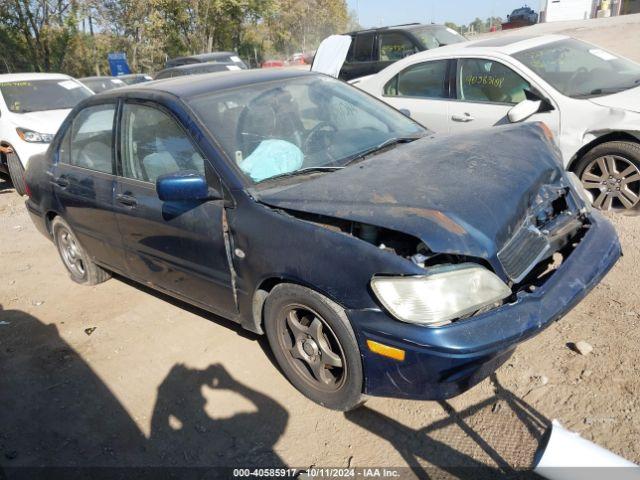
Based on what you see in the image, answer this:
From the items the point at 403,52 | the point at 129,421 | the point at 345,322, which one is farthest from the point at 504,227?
the point at 403,52

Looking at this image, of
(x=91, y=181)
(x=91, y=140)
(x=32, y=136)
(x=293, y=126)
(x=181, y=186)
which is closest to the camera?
(x=181, y=186)

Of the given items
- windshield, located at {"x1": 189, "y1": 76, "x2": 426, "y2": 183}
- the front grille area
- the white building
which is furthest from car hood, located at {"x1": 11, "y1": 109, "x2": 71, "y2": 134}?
Result: the white building

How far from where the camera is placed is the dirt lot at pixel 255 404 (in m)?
2.47

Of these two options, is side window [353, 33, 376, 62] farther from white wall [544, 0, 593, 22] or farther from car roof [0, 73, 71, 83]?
white wall [544, 0, 593, 22]

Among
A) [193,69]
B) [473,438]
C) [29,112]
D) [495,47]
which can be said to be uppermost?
[495,47]

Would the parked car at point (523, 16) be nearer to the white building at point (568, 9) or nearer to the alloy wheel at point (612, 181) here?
the white building at point (568, 9)

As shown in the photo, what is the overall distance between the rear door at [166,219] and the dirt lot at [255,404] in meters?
0.43

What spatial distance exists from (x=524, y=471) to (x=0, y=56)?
2968 cm

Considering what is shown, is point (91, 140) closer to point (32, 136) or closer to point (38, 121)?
point (32, 136)

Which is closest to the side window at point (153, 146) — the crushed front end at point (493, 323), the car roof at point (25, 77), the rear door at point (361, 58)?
the crushed front end at point (493, 323)

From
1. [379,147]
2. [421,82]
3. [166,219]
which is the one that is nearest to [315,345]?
[166,219]

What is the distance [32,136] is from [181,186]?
636 centimetres

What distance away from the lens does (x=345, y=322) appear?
2402 millimetres

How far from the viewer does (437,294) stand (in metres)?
2.20
